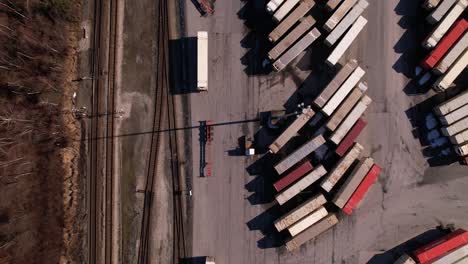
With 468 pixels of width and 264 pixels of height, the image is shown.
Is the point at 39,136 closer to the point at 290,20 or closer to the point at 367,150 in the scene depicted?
the point at 290,20

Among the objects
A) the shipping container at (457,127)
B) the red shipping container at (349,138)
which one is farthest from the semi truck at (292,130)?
the shipping container at (457,127)

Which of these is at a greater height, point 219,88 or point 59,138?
point 219,88

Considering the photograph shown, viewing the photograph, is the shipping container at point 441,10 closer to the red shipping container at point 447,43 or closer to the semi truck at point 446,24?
the semi truck at point 446,24

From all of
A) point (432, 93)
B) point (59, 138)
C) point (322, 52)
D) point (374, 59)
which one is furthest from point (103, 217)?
point (432, 93)

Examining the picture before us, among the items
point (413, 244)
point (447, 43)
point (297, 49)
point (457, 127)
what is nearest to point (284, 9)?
point (297, 49)

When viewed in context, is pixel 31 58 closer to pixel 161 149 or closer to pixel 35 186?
pixel 35 186

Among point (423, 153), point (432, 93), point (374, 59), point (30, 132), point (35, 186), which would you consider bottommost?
point (35, 186)

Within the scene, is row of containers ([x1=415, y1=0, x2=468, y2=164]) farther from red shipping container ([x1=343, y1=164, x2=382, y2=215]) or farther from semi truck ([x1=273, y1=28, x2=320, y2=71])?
semi truck ([x1=273, y1=28, x2=320, y2=71])
